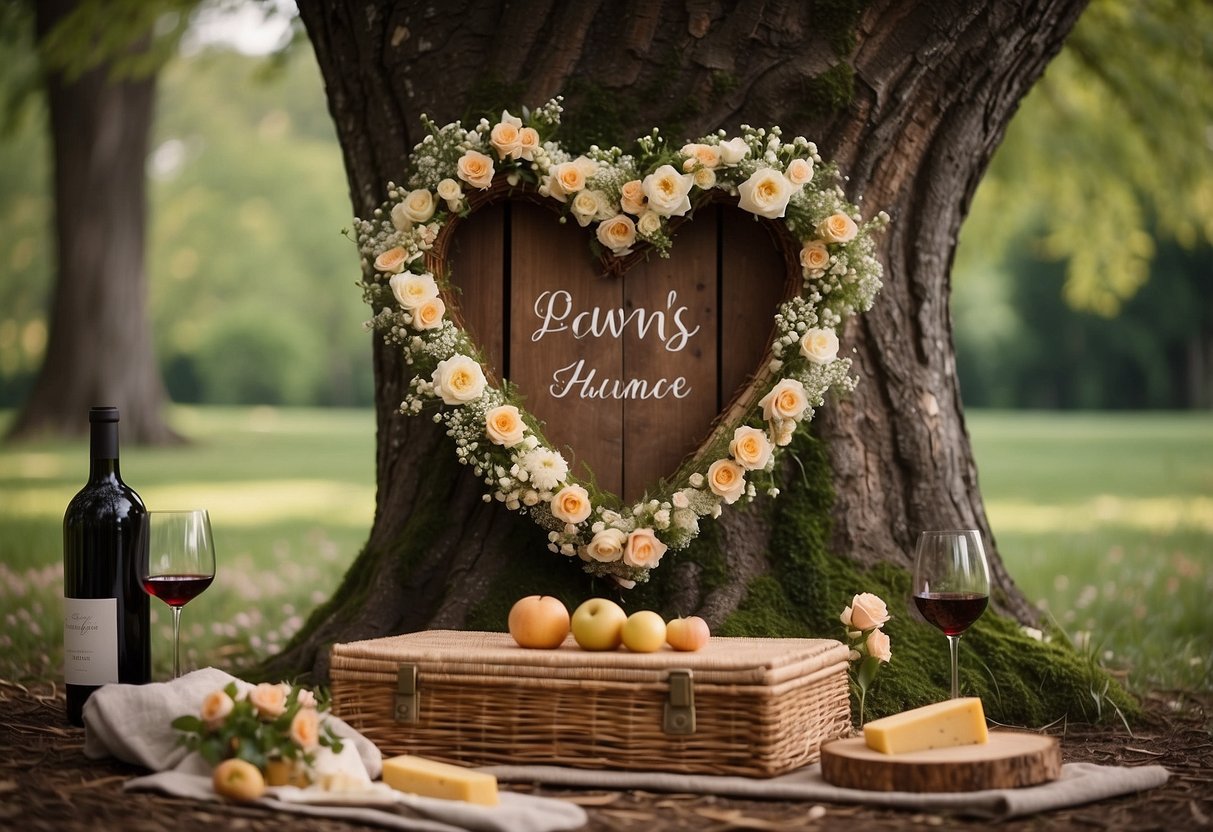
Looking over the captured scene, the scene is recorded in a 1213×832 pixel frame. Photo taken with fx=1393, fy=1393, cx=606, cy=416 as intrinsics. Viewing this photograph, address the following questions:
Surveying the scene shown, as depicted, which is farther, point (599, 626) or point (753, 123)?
point (753, 123)

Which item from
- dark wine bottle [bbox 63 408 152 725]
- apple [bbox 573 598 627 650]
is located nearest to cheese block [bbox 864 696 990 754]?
apple [bbox 573 598 627 650]

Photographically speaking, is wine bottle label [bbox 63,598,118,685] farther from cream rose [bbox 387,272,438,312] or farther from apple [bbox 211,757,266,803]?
cream rose [bbox 387,272,438,312]

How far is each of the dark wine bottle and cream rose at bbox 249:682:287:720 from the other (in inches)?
33.5

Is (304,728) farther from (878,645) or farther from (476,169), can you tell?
(476,169)

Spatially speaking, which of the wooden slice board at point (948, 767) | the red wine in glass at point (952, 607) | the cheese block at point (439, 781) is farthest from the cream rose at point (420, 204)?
the wooden slice board at point (948, 767)

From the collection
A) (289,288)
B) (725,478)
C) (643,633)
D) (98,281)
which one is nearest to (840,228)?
(725,478)

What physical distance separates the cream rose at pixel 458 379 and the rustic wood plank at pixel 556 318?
251mm

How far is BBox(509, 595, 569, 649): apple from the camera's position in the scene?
329 cm

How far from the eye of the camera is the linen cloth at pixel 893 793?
2.82 m

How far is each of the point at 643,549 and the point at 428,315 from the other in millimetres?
867

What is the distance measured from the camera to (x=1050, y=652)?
4043 millimetres

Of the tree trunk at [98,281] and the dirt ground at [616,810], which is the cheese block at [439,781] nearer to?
the dirt ground at [616,810]

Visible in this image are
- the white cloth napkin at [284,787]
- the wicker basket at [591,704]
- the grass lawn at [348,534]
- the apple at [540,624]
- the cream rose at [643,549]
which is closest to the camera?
the white cloth napkin at [284,787]

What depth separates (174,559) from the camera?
3.33 m
